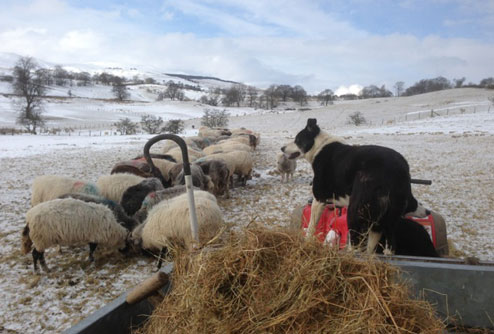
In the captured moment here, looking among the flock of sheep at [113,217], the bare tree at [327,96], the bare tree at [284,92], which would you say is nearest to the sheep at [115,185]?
the flock of sheep at [113,217]

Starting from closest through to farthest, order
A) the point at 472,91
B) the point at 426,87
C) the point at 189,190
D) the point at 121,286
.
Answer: the point at 189,190
the point at 121,286
the point at 472,91
the point at 426,87

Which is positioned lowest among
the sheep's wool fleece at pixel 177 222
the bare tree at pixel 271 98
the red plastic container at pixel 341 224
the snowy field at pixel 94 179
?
the snowy field at pixel 94 179

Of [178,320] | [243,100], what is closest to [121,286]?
[178,320]

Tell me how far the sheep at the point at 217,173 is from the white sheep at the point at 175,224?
3435 millimetres

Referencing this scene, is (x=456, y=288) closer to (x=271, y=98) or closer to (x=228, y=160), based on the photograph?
(x=228, y=160)

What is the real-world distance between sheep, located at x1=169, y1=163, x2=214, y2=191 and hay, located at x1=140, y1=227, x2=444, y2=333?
5895mm

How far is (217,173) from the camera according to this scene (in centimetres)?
909

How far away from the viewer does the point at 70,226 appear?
16.4 ft

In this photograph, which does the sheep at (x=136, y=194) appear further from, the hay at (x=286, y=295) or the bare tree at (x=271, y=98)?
the bare tree at (x=271, y=98)

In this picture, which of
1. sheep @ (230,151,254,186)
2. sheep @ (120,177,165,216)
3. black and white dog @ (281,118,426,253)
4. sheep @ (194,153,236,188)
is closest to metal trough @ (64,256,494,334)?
black and white dog @ (281,118,426,253)

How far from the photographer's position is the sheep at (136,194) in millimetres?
6720

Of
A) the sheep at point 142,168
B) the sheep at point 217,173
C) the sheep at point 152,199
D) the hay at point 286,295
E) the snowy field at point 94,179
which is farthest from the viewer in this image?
the sheep at point 217,173

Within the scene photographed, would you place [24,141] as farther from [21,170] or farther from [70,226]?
[70,226]

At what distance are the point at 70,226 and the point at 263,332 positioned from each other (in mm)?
4402
